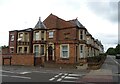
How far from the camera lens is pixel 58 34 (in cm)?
3488

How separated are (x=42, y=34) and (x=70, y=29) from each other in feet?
16.5

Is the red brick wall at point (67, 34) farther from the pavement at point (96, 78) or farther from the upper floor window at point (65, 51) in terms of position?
the pavement at point (96, 78)

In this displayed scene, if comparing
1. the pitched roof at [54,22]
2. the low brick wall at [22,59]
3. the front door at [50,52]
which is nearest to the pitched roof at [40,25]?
the pitched roof at [54,22]

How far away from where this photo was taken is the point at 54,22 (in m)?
35.7

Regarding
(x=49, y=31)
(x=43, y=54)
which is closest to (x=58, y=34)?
(x=49, y=31)

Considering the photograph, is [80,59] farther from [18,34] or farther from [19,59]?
[18,34]

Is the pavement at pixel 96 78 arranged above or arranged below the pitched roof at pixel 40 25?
below

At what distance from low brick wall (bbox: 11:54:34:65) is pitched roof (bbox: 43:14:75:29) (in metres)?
6.59

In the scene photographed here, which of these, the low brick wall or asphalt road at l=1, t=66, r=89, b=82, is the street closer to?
asphalt road at l=1, t=66, r=89, b=82

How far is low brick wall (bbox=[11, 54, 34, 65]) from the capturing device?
105ft

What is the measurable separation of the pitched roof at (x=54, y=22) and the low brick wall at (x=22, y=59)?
6.59m

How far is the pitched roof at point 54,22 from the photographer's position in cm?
3480

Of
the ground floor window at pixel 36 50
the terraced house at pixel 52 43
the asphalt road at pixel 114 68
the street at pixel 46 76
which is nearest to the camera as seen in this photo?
the street at pixel 46 76

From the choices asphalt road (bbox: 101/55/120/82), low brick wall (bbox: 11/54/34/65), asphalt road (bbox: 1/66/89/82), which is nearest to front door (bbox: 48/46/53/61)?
low brick wall (bbox: 11/54/34/65)
